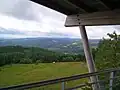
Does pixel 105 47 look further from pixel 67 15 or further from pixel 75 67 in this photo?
pixel 67 15

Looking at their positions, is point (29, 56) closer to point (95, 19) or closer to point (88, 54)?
point (88, 54)

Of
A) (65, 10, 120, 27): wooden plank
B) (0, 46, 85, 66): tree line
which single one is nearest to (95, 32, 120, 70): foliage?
(0, 46, 85, 66): tree line

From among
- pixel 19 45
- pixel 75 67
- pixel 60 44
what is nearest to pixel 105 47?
pixel 75 67

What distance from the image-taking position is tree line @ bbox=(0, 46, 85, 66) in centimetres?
343

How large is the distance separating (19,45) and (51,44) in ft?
3.07

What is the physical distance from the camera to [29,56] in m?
4.00

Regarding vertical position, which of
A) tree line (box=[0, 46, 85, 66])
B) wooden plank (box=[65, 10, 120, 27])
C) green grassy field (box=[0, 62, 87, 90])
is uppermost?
wooden plank (box=[65, 10, 120, 27])

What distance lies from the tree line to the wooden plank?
943mm

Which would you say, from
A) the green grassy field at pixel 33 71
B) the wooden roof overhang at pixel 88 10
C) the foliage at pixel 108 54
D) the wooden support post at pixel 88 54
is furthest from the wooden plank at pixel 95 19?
the foliage at pixel 108 54

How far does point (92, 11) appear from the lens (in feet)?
10.2

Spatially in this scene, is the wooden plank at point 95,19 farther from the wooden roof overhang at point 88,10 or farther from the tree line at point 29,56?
the tree line at point 29,56

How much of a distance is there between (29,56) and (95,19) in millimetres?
1465

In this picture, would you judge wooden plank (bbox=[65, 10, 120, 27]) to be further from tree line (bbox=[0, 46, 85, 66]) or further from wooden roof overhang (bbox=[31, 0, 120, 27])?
tree line (bbox=[0, 46, 85, 66])

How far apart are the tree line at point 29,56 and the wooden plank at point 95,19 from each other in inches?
37.1
